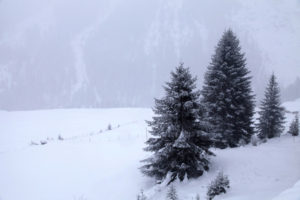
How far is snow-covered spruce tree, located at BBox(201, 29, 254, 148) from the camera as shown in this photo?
14430 mm

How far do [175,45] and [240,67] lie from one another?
310ft

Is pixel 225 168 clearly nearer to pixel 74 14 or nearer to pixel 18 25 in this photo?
pixel 74 14

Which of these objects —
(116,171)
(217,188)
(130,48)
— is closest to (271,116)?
(217,188)

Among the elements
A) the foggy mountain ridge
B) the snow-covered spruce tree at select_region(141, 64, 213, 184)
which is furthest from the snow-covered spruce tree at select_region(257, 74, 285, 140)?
the foggy mountain ridge

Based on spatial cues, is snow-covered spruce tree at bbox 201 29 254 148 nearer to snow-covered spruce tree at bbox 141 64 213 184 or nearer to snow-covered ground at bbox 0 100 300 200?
snow-covered ground at bbox 0 100 300 200

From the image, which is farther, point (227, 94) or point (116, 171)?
point (227, 94)

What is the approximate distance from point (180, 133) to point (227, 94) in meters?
6.98

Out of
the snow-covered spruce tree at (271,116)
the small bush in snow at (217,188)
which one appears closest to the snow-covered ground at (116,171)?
the small bush in snow at (217,188)

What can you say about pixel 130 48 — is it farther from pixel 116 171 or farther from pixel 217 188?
pixel 217 188

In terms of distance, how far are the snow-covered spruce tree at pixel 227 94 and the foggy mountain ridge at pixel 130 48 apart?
7972 cm

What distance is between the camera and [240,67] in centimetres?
1495

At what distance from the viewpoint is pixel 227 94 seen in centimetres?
1458

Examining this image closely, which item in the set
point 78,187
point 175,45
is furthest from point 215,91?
point 175,45

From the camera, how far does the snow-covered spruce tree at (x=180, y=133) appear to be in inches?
348
